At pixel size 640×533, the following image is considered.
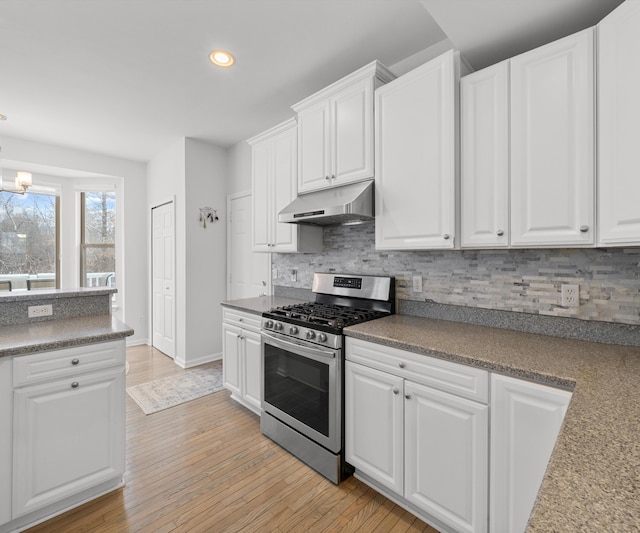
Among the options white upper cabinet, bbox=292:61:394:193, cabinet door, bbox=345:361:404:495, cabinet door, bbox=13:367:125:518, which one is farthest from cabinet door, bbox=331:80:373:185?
cabinet door, bbox=13:367:125:518

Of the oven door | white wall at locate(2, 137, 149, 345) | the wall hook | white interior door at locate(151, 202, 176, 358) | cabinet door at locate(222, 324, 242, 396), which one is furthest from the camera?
white wall at locate(2, 137, 149, 345)

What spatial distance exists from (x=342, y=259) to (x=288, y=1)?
1798 mm

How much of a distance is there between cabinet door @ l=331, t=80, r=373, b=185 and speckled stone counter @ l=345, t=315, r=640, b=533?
1060mm

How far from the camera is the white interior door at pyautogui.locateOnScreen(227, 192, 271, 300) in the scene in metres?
3.84

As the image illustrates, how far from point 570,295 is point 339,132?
1741 millimetres

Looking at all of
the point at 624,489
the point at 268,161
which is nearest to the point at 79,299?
the point at 268,161

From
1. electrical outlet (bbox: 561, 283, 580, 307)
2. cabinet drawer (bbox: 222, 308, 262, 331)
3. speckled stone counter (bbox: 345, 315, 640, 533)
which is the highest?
electrical outlet (bbox: 561, 283, 580, 307)

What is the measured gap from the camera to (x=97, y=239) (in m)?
5.08

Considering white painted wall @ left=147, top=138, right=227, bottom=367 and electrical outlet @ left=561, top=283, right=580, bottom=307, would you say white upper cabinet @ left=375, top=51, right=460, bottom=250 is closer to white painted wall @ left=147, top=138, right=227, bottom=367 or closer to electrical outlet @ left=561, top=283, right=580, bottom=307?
electrical outlet @ left=561, top=283, right=580, bottom=307

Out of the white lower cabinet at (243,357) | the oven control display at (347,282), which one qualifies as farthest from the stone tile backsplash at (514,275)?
the white lower cabinet at (243,357)

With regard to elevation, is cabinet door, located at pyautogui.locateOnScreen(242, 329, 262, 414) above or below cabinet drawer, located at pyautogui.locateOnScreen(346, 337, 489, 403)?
below

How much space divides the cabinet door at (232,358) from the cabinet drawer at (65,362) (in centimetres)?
103

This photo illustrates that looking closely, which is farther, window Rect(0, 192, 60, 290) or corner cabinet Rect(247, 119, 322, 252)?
window Rect(0, 192, 60, 290)

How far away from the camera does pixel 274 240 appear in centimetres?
305
